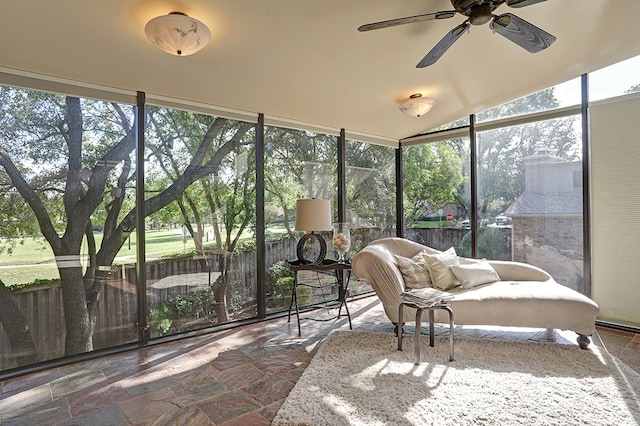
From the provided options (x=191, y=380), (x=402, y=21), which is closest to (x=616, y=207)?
(x=402, y=21)

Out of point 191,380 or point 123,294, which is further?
point 123,294

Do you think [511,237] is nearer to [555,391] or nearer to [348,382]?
[555,391]

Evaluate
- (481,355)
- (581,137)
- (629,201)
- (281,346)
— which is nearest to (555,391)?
(481,355)

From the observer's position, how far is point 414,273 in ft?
12.0

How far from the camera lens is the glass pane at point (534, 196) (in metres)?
3.97

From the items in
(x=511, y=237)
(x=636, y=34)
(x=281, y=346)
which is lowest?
(x=281, y=346)

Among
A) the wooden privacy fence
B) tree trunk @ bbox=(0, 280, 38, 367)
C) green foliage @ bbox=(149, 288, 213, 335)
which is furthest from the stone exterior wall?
tree trunk @ bbox=(0, 280, 38, 367)

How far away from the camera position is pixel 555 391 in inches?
90.5

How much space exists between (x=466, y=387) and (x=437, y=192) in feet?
10.4

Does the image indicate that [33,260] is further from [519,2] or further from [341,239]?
[519,2]

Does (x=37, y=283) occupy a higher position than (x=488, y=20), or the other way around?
(x=488, y=20)

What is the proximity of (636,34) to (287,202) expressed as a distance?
3526 millimetres

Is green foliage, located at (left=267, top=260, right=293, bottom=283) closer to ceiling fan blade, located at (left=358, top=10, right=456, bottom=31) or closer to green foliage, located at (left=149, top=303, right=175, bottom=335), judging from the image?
green foliage, located at (left=149, top=303, right=175, bottom=335)

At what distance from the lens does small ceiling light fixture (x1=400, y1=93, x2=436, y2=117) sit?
3.67m
